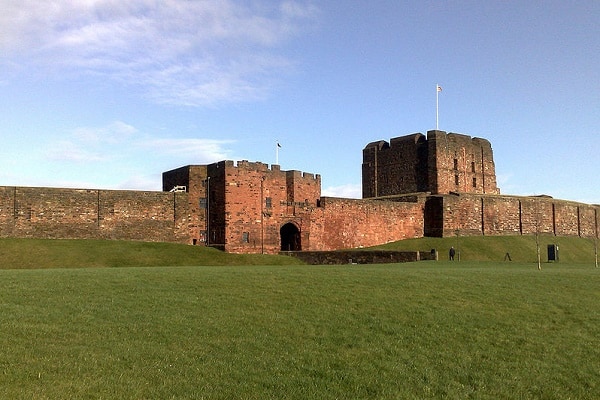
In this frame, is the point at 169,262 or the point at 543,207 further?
the point at 543,207

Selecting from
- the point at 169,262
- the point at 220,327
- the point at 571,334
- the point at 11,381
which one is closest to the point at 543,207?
the point at 169,262

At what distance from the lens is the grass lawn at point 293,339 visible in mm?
10180

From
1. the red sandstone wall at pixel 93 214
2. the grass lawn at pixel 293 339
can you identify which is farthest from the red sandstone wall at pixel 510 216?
the grass lawn at pixel 293 339

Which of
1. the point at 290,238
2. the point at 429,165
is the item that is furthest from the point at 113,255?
the point at 429,165

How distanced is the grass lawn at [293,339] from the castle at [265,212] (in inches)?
899

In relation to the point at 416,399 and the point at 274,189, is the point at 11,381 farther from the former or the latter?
the point at 274,189

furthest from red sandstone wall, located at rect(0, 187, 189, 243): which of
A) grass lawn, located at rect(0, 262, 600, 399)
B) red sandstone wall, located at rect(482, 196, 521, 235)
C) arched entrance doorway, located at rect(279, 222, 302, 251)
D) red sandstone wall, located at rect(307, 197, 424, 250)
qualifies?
red sandstone wall, located at rect(482, 196, 521, 235)

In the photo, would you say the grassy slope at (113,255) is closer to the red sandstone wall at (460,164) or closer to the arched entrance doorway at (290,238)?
the arched entrance doorway at (290,238)

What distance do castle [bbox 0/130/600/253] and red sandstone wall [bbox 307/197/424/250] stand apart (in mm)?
89

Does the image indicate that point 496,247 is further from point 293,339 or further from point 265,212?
point 293,339

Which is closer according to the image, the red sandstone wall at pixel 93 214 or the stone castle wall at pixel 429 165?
the red sandstone wall at pixel 93 214

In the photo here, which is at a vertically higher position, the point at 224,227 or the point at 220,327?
the point at 224,227

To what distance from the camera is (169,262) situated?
120 feet

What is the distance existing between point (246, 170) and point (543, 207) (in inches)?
1433
